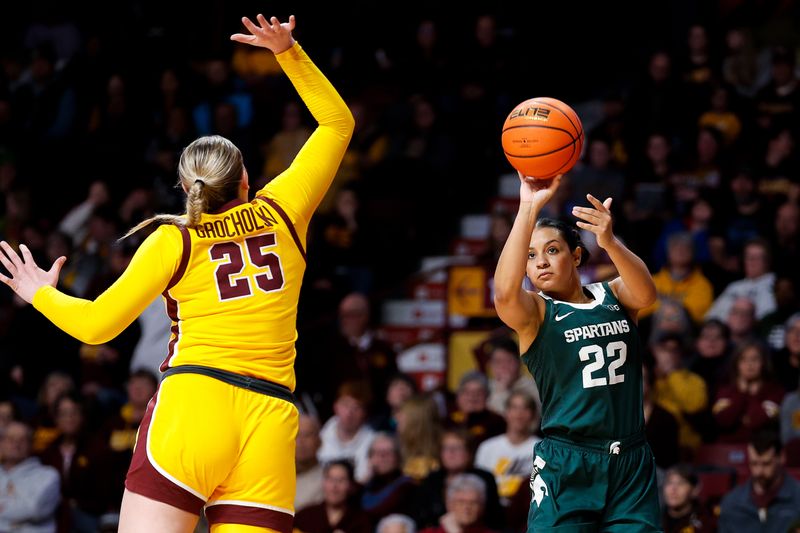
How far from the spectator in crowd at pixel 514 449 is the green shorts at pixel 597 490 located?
4319 mm

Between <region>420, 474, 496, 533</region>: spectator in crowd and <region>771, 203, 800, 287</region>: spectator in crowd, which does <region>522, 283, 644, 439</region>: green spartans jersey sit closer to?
<region>420, 474, 496, 533</region>: spectator in crowd

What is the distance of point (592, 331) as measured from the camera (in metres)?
5.33

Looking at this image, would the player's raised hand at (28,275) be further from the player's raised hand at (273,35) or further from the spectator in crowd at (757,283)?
the spectator in crowd at (757,283)

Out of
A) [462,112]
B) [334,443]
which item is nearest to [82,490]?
[334,443]

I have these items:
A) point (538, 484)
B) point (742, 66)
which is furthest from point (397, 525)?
point (742, 66)

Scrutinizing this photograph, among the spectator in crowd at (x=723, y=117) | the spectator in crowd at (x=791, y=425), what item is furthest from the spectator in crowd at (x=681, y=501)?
the spectator in crowd at (x=723, y=117)

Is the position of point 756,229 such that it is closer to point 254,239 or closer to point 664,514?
point 664,514

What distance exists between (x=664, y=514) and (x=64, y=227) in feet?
27.0

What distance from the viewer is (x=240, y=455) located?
487cm

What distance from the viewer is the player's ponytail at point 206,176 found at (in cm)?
504

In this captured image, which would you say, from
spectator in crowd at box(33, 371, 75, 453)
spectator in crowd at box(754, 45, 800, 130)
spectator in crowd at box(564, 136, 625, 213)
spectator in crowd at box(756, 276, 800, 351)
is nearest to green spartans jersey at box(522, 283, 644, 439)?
spectator in crowd at box(756, 276, 800, 351)

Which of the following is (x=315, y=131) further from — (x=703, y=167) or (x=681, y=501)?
(x=703, y=167)

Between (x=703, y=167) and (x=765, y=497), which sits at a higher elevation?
(x=703, y=167)

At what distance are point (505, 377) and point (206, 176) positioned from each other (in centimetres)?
603
